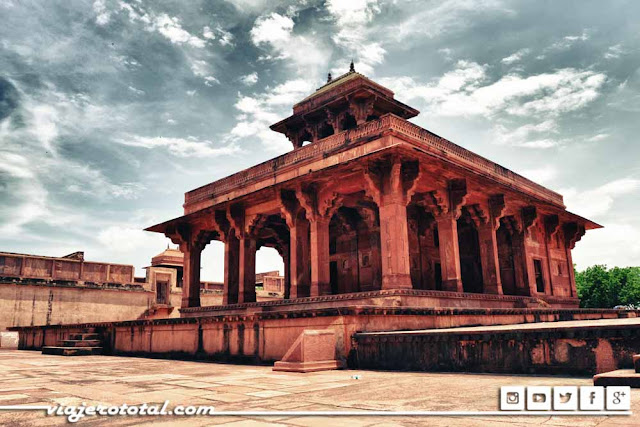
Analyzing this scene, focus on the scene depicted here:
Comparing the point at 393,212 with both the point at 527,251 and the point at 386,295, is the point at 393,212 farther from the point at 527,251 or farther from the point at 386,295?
the point at 527,251

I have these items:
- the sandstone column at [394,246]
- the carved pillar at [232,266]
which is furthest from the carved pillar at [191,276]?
the sandstone column at [394,246]

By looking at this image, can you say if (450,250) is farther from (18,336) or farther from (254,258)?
(18,336)

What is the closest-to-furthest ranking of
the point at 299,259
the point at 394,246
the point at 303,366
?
the point at 303,366, the point at 394,246, the point at 299,259

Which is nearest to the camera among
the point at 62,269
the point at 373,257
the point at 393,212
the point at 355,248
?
the point at 393,212

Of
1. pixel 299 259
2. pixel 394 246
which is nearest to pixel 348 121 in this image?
pixel 299 259

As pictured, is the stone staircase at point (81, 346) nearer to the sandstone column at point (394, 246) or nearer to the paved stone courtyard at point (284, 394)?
the paved stone courtyard at point (284, 394)

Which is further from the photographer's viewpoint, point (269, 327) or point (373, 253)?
point (373, 253)

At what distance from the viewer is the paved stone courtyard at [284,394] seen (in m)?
3.94

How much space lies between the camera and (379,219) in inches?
714

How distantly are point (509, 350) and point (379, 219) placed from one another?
426 inches

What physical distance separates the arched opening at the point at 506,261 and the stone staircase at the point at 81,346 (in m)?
15.9

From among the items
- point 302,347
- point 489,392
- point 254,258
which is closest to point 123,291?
point 254,258

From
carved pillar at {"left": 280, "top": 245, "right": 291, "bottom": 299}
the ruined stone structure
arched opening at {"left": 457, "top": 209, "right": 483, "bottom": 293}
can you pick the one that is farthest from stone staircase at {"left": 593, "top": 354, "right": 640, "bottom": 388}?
carved pillar at {"left": 280, "top": 245, "right": 291, "bottom": 299}

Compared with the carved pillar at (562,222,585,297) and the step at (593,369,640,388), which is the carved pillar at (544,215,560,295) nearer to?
the carved pillar at (562,222,585,297)
